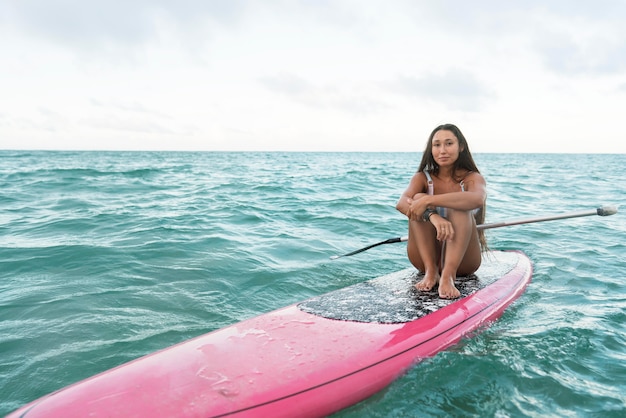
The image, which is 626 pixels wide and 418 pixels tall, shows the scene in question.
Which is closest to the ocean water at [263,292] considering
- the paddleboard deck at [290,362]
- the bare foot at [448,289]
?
the paddleboard deck at [290,362]

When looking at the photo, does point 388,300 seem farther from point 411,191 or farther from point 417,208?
point 411,191

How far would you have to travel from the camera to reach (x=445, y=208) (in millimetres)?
3312

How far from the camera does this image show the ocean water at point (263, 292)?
2.65 m

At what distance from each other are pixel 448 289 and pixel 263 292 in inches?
77.7

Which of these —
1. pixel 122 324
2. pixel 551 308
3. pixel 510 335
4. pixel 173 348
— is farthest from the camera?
pixel 551 308

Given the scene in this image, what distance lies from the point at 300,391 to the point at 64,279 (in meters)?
3.74

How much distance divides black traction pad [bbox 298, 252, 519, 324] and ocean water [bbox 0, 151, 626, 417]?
A: 1.10 ft

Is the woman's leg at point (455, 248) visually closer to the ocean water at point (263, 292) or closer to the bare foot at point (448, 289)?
the bare foot at point (448, 289)

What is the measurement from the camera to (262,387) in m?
2.13

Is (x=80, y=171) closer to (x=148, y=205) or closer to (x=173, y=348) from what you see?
(x=148, y=205)

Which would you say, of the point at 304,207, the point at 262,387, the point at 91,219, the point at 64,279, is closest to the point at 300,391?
the point at 262,387

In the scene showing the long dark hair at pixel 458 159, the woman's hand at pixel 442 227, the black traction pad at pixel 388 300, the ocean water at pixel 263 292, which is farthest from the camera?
the long dark hair at pixel 458 159

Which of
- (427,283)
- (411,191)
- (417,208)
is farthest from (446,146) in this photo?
(427,283)

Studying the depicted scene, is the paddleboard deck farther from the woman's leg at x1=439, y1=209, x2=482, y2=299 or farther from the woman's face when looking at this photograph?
the woman's face
